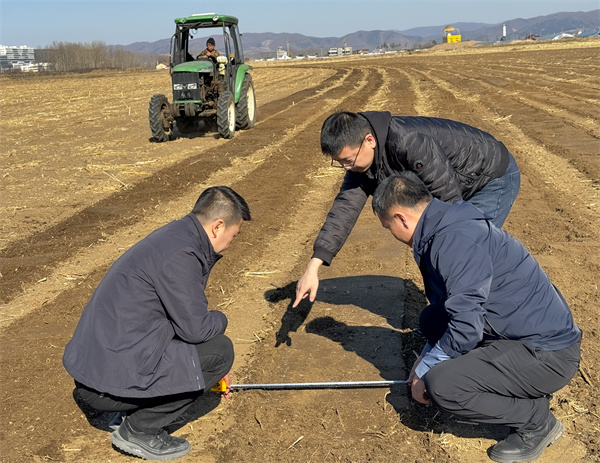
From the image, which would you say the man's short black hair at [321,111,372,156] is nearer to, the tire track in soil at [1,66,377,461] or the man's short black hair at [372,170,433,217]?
the man's short black hair at [372,170,433,217]

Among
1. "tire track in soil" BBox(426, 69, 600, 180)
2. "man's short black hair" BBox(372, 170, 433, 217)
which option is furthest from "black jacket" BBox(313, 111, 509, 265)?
"tire track in soil" BBox(426, 69, 600, 180)

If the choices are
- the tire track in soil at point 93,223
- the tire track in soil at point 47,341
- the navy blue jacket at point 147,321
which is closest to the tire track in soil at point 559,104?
the tire track in soil at point 93,223

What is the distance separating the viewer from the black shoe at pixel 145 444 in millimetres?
3256

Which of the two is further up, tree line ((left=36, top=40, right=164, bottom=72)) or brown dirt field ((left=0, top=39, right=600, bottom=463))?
tree line ((left=36, top=40, right=164, bottom=72))

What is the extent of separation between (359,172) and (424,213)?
1012mm

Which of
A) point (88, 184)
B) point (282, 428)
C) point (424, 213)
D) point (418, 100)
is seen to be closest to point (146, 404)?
point (282, 428)

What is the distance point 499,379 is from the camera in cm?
303

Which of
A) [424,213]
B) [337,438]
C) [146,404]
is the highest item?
[424,213]

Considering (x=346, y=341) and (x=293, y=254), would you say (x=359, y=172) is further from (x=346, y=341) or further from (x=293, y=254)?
(x=293, y=254)

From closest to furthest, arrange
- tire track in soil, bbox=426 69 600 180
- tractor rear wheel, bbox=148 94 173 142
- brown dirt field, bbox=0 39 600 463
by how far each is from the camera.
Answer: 1. brown dirt field, bbox=0 39 600 463
2. tire track in soil, bbox=426 69 600 180
3. tractor rear wheel, bbox=148 94 173 142

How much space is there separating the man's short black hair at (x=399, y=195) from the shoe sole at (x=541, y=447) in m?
1.35

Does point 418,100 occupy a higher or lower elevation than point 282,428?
higher

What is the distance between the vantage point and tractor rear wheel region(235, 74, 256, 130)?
542 inches

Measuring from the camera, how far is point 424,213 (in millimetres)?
2945
